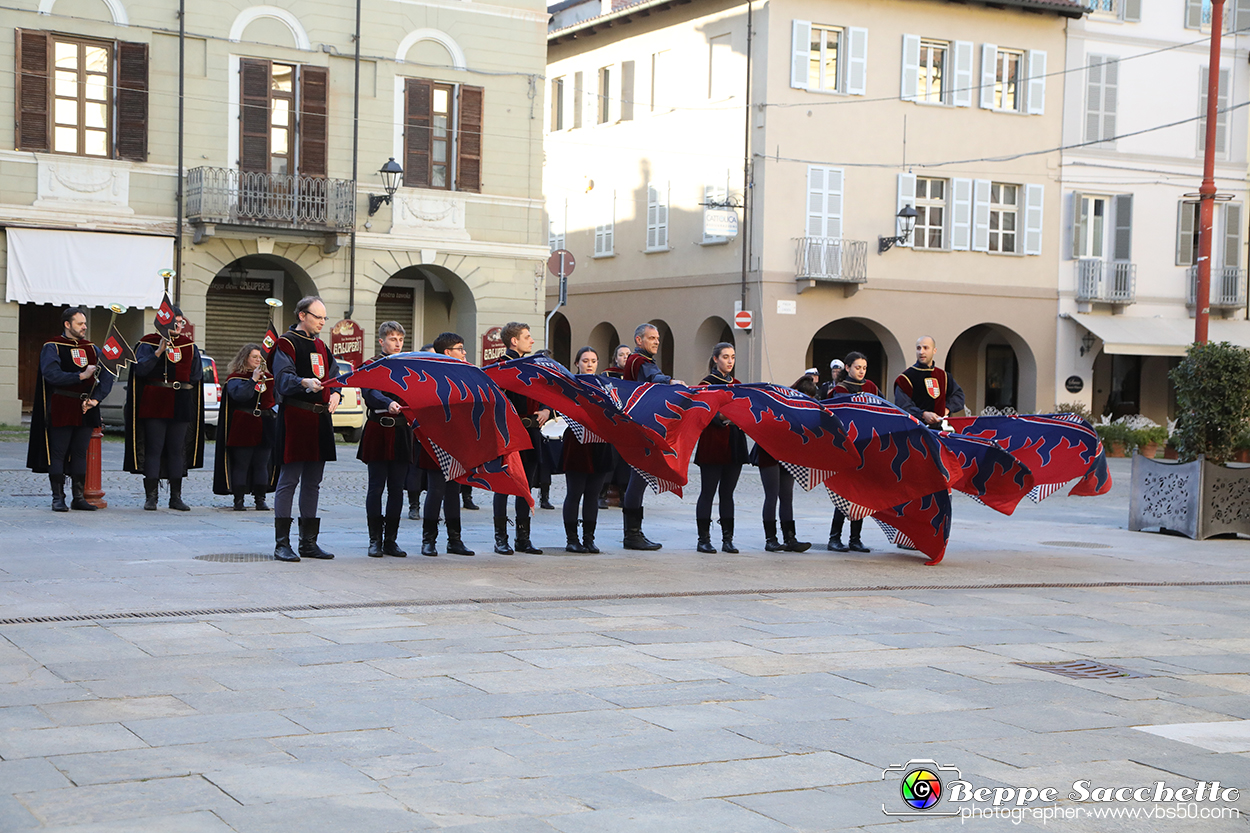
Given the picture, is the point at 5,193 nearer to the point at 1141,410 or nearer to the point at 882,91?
the point at 882,91

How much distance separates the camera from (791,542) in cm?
1339

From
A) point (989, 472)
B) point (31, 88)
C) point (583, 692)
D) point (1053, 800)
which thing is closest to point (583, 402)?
point (989, 472)

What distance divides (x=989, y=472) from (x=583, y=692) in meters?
7.62

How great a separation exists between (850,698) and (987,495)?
713 cm

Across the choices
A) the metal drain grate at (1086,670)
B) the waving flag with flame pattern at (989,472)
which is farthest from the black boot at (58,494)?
the metal drain grate at (1086,670)

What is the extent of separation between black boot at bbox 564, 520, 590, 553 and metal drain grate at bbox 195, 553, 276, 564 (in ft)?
8.34

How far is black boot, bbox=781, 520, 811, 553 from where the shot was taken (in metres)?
13.4

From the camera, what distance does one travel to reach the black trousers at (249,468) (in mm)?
14992

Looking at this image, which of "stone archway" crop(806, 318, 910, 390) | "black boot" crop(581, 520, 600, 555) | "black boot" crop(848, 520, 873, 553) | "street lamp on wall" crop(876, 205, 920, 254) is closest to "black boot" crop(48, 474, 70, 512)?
"black boot" crop(581, 520, 600, 555)

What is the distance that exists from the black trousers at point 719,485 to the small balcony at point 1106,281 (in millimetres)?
25077

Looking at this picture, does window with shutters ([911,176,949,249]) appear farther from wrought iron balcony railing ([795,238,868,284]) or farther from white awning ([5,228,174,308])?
white awning ([5,228,174,308])

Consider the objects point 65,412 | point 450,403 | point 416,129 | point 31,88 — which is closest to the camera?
point 450,403

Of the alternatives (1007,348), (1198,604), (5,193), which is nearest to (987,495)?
(1198,604)

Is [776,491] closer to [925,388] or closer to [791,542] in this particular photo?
[791,542]
